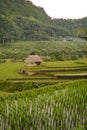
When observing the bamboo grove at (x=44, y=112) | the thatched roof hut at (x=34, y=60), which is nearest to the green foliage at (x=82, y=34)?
the bamboo grove at (x=44, y=112)

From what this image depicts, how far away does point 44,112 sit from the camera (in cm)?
2131

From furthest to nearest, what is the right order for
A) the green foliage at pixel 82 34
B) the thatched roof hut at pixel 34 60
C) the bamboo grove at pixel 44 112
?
1. the thatched roof hut at pixel 34 60
2. the green foliage at pixel 82 34
3. the bamboo grove at pixel 44 112

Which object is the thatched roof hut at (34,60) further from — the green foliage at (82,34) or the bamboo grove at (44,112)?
the bamboo grove at (44,112)

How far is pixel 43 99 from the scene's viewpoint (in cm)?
2300

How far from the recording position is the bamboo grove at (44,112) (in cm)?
1981

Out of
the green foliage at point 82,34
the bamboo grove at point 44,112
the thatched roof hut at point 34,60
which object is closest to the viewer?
the bamboo grove at point 44,112

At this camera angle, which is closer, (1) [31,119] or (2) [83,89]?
(1) [31,119]

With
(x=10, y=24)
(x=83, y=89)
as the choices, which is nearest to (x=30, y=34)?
(x=10, y=24)

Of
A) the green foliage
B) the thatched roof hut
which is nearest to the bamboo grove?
the green foliage

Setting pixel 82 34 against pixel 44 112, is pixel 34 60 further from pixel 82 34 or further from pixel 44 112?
pixel 44 112

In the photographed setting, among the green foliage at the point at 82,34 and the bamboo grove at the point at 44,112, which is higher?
the green foliage at the point at 82,34

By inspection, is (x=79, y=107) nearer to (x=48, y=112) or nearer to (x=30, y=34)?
(x=48, y=112)

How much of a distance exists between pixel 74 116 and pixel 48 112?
2.24m

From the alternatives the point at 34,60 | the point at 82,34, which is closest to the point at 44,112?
the point at 82,34
